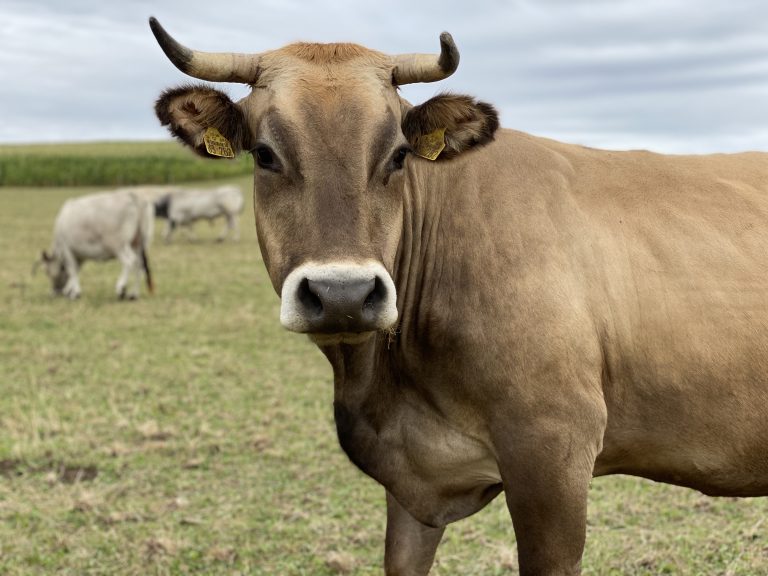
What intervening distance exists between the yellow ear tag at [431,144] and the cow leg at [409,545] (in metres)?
1.69

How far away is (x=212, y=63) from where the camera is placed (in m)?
3.46

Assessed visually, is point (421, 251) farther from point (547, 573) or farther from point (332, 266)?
point (547, 573)

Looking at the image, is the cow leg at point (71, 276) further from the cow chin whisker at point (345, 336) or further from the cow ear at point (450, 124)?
the cow chin whisker at point (345, 336)

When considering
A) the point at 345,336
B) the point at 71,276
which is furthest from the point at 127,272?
the point at 345,336

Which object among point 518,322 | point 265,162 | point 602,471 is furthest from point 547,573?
point 265,162

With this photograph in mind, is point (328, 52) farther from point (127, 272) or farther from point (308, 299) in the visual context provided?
point (127, 272)

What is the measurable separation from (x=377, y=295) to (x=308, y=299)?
24 cm

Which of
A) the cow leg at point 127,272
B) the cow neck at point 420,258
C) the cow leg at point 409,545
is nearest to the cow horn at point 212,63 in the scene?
the cow neck at point 420,258

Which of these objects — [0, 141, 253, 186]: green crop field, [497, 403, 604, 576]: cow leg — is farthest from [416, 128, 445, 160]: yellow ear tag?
[0, 141, 253, 186]: green crop field

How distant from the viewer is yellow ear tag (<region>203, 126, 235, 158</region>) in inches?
139

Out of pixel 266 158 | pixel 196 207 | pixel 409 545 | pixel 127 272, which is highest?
pixel 266 158

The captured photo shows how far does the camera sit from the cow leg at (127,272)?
15.9m

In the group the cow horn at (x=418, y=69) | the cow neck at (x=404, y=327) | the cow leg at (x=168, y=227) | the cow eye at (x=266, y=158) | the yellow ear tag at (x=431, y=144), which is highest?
the cow horn at (x=418, y=69)

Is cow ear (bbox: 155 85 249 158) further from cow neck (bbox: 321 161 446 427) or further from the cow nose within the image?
the cow nose
